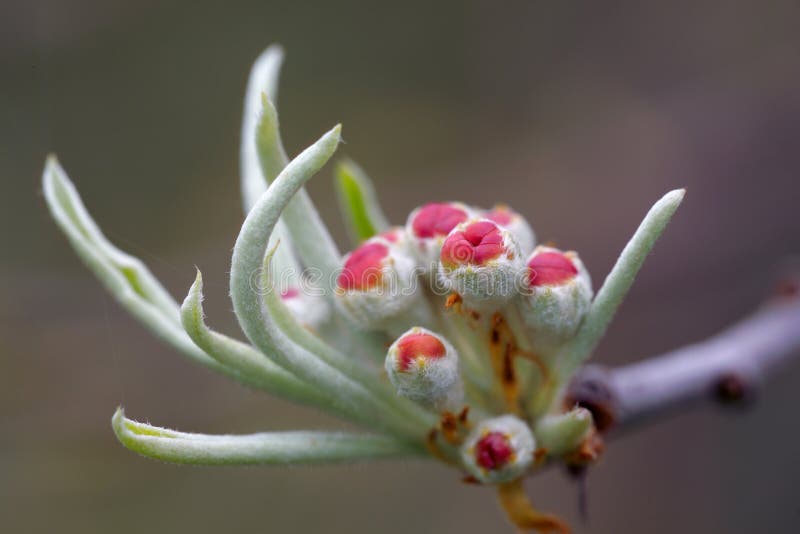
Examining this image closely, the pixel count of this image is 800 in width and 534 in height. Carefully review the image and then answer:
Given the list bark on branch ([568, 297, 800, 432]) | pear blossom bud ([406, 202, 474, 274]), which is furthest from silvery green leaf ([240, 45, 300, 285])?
bark on branch ([568, 297, 800, 432])

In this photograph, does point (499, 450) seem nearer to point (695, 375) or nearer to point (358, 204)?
point (358, 204)

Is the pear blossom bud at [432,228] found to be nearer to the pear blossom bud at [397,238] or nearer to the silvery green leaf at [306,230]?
the pear blossom bud at [397,238]

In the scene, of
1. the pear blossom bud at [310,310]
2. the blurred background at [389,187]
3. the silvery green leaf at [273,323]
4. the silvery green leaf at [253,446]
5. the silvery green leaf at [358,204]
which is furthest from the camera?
the blurred background at [389,187]

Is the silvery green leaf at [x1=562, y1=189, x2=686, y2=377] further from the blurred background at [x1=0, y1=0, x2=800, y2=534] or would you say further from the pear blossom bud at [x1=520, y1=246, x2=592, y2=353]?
the blurred background at [x1=0, y1=0, x2=800, y2=534]

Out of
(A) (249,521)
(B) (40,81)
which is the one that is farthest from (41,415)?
(B) (40,81)

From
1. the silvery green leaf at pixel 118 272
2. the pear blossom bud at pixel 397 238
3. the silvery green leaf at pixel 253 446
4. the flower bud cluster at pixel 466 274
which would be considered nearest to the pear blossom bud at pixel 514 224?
the flower bud cluster at pixel 466 274

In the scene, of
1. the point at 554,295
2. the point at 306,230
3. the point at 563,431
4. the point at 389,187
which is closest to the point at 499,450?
the point at 563,431

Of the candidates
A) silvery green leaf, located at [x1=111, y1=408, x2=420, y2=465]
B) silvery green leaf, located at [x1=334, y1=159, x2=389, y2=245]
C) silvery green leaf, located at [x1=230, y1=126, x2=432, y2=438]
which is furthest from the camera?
silvery green leaf, located at [x1=334, y1=159, x2=389, y2=245]
